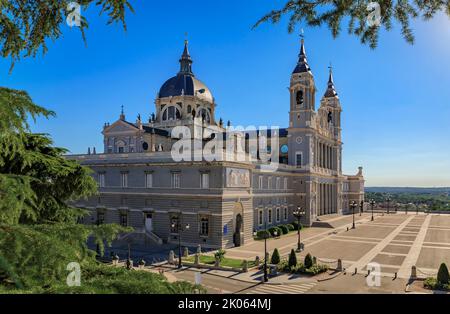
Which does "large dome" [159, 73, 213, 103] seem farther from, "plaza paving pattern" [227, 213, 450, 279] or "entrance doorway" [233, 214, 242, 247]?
"plaza paving pattern" [227, 213, 450, 279]

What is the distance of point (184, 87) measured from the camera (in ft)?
202

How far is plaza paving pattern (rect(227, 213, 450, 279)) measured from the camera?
29.6 meters

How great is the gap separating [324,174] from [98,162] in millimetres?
40073

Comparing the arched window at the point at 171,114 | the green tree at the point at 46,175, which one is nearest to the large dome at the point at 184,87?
the arched window at the point at 171,114

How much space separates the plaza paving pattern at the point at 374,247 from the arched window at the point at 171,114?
90.5ft

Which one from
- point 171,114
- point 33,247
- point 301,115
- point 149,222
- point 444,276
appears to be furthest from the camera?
point 171,114

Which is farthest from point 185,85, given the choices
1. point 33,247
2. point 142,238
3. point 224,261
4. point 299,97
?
point 33,247

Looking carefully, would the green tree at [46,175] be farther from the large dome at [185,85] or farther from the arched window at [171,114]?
the large dome at [185,85]

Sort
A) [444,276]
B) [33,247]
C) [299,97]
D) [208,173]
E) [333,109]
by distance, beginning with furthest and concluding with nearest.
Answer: [333,109]
[299,97]
[208,173]
[444,276]
[33,247]

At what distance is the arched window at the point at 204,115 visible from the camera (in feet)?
205

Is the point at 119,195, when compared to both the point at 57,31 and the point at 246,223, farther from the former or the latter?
the point at 57,31

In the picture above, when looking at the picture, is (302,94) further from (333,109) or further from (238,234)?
(238,234)

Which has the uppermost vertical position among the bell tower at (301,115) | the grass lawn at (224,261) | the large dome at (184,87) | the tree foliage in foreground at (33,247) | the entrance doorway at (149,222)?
the large dome at (184,87)

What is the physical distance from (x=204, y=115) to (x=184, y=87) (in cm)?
606
